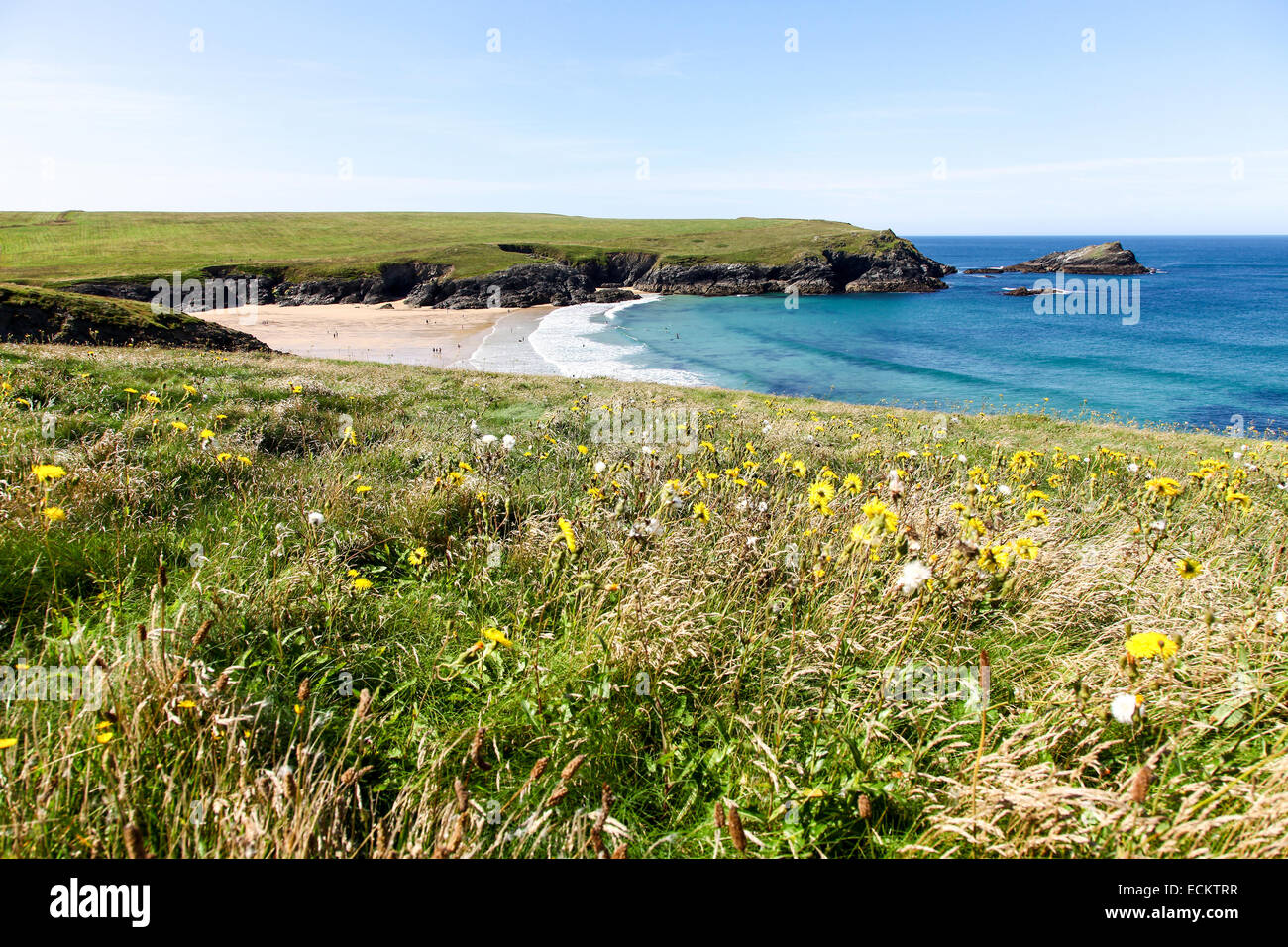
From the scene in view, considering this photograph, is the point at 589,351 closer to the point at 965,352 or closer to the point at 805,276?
the point at 965,352

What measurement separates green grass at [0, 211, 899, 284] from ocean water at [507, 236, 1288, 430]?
23.6 meters

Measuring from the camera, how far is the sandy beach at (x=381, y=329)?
3705 cm

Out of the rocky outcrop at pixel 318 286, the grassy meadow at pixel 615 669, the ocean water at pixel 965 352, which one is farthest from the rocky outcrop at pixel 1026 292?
the grassy meadow at pixel 615 669

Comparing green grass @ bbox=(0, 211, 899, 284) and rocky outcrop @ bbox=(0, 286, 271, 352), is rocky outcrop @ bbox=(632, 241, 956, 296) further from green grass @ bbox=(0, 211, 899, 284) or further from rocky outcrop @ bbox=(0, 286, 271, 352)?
rocky outcrop @ bbox=(0, 286, 271, 352)

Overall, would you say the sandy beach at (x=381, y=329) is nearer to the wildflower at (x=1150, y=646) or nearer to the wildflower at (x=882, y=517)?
the wildflower at (x=882, y=517)

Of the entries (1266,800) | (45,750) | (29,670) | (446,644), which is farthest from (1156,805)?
(29,670)

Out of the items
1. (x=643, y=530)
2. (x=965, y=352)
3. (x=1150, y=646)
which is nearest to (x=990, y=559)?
(x=1150, y=646)

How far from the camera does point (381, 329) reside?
49.1 m

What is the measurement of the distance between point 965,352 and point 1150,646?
50.4m

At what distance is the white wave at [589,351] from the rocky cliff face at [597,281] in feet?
35.0

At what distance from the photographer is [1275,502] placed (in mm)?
6664
